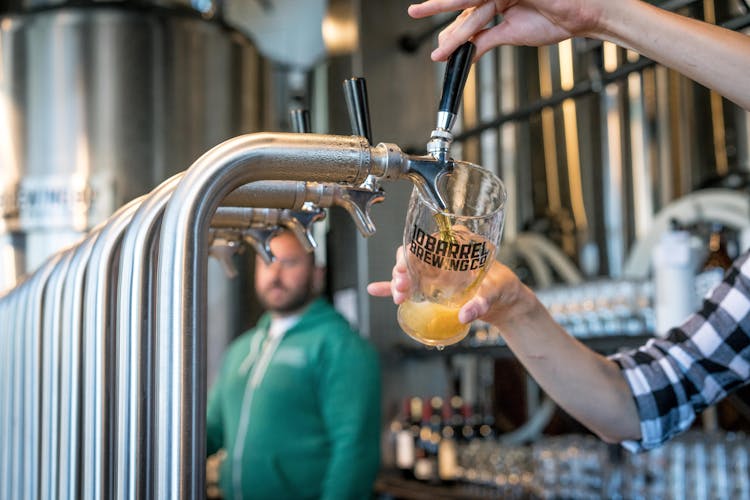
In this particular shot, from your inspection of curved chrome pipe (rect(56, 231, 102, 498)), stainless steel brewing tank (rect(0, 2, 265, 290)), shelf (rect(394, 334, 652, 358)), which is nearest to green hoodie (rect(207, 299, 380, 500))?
shelf (rect(394, 334, 652, 358))

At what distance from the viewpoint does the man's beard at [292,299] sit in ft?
10.1

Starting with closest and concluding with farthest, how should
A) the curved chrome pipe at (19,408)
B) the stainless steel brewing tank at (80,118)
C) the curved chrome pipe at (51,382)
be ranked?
1. the curved chrome pipe at (51,382)
2. the curved chrome pipe at (19,408)
3. the stainless steel brewing tank at (80,118)

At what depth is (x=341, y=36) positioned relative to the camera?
381cm

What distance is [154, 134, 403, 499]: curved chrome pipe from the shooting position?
2.29 feet

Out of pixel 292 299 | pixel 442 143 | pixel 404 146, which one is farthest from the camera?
pixel 404 146

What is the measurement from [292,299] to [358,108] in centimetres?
228

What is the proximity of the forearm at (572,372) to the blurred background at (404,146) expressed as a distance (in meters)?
1.38

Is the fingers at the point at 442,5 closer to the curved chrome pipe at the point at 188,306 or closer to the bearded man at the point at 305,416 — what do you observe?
the curved chrome pipe at the point at 188,306

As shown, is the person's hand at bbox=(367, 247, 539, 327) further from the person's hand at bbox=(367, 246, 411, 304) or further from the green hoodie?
the green hoodie

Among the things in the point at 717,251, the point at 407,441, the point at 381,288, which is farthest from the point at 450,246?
the point at 407,441

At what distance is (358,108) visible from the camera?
0.84 m

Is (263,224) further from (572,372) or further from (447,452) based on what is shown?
(447,452)

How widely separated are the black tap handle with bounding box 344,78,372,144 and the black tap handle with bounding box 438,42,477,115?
0.07 m

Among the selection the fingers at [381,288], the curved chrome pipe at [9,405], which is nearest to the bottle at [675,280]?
the fingers at [381,288]
